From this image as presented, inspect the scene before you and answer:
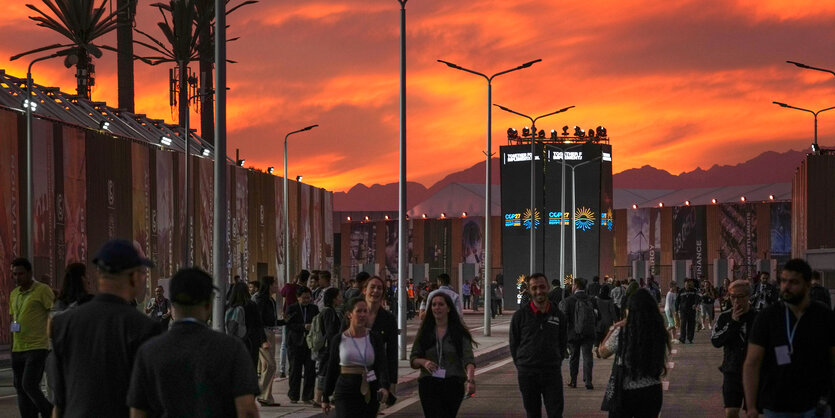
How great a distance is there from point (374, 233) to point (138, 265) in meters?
125

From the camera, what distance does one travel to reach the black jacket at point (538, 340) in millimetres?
13031

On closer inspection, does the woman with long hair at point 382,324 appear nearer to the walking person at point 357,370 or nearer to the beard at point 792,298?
the walking person at point 357,370

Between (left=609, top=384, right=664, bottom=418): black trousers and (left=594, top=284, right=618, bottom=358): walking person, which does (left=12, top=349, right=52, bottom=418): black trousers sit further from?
(left=594, top=284, right=618, bottom=358): walking person

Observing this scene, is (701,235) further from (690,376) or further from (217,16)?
(217,16)

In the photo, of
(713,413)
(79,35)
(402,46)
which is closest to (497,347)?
(402,46)

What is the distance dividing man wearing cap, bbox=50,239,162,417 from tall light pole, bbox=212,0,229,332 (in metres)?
9.86

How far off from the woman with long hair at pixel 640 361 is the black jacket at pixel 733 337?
5.02 feet

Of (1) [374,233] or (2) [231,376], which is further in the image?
(1) [374,233]

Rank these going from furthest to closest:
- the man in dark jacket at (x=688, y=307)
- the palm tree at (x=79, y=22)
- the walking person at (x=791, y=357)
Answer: the palm tree at (x=79, y=22) < the man in dark jacket at (x=688, y=307) < the walking person at (x=791, y=357)

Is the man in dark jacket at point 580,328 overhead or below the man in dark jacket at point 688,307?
overhead

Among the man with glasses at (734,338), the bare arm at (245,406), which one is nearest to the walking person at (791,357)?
the man with glasses at (734,338)

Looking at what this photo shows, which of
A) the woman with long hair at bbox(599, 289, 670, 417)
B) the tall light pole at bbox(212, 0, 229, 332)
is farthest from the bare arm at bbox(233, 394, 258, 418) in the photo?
the tall light pole at bbox(212, 0, 229, 332)

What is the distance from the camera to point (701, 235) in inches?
4651

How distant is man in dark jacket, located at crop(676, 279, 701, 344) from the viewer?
3872cm
